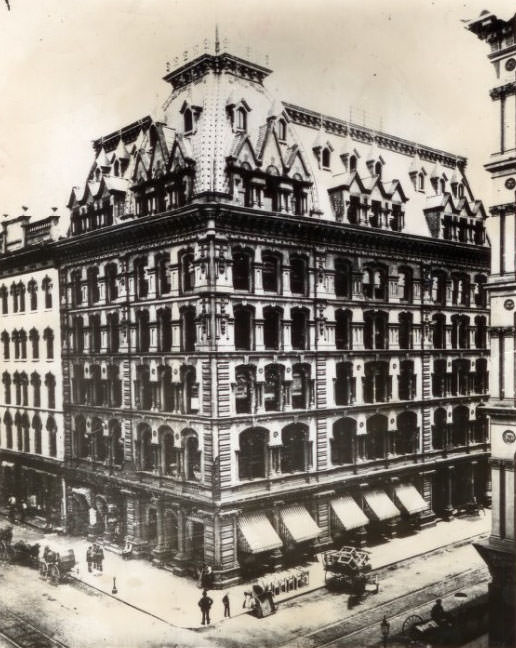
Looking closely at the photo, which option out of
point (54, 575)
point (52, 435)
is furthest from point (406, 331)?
point (54, 575)

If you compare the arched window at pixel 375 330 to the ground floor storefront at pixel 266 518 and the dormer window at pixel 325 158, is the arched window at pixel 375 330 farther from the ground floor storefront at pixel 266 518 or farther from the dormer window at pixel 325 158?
the dormer window at pixel 325 158

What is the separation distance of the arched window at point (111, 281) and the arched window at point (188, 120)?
8090mm

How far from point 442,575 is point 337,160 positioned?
69.5ft

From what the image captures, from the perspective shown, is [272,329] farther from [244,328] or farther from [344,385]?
[344,385]

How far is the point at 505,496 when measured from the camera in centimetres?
2323

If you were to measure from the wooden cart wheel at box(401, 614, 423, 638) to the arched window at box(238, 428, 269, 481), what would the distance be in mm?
9052

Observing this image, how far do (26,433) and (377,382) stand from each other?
2172 centimetres

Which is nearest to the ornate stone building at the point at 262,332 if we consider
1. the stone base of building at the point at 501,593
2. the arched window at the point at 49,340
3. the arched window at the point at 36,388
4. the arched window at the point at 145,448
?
the arched window at the point at 145,448

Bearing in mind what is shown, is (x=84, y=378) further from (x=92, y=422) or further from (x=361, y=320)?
(x=361, y=320)

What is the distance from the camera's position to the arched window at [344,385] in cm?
3375

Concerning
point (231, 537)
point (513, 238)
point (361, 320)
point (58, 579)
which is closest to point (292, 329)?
point (361, 320)

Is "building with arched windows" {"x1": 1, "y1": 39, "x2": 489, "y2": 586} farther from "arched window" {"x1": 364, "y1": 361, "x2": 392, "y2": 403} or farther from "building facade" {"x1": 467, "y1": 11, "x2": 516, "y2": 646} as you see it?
"building facade" {"x1": 467, "y1": 11, "x2": 516, "y2": 646}

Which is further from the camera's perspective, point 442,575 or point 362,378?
point 362,378

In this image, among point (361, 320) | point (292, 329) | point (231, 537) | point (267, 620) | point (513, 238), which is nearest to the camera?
point (513, 238)
